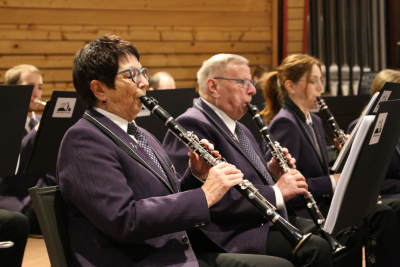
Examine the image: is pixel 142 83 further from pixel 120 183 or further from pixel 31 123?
pixel 31 123

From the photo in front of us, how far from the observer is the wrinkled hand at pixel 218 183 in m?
1.67

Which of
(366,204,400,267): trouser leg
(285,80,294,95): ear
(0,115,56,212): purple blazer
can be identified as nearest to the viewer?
(366,204,400,267): trouser leg

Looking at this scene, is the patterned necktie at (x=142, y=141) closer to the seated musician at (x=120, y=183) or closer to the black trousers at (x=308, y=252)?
the seated musician at (x=120, y=183)

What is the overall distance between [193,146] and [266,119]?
145 centimetres

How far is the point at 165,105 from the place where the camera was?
310cm

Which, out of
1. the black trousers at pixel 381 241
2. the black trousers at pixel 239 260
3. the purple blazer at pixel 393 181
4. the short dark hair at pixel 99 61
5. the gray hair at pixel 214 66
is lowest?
the black trousers at pixel 381 241

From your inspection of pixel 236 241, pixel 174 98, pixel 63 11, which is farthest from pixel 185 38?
pixel 236 241

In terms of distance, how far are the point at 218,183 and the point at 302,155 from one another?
1268 mm

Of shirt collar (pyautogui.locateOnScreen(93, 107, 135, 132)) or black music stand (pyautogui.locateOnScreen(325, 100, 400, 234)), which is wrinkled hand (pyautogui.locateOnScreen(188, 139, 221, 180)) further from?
black music stand (pyautogui.locateOnScreen(325, 100, 400, 234))

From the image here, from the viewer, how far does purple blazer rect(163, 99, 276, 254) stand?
2.11 metres

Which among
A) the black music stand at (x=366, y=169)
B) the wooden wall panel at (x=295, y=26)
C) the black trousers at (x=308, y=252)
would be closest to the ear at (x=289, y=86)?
the black trousers at (x=308, y=252)

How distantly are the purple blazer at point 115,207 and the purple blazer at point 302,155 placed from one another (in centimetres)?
123

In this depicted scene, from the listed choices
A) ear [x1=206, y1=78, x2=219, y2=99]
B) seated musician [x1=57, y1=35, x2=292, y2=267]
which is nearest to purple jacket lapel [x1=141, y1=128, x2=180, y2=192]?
seated musician [x1=57, y1=35, x2=292, y2=267]

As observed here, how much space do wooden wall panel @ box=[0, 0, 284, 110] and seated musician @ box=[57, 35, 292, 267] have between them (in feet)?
11.9
